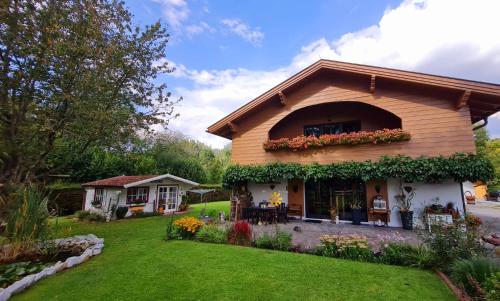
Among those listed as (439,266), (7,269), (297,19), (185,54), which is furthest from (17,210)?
(297,19)

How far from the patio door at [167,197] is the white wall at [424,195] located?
50.1 ft

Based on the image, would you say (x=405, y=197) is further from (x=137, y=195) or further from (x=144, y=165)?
(x=144, y=165)

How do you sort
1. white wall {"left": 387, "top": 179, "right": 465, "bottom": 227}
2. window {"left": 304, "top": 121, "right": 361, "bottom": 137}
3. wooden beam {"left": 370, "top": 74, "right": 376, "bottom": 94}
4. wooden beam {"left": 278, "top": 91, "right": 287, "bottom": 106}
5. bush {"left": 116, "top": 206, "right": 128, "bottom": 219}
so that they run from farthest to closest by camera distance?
bush {"left": 116, "top": 206, "right": 128, "bottom": 219}, window {"left": 304, "top": 121, "right": 361, "bottom": 137}, wooden beam {"left": 278, "top": 91, "right": 287, "bottom": 106}, wooden beam {"left": 370, "top": 74, "right": 376, "bottom": 94}, white wall {"left": 387, "top": 179, "right": 465, "bottom": 227}

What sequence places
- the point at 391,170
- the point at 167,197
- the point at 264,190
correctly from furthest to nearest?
the point at 167,197 < the point at 264,190 < the point at 391,170

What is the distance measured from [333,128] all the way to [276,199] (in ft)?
15.0

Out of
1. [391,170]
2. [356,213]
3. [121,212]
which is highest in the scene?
[391,170]

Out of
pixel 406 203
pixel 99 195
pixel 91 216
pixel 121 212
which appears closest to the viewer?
pixel 406 203

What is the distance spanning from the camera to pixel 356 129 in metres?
11.0

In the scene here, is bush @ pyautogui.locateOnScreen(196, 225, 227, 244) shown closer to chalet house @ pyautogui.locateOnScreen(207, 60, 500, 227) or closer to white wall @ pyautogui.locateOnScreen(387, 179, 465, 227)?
chalet house @ pyautogui.locateOnScreen(207, 60, 500, 227)

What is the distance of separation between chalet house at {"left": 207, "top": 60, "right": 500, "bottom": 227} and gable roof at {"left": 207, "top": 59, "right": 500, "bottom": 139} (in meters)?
0.03

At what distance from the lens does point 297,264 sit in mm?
5078

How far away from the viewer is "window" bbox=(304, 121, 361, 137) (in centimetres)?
1101

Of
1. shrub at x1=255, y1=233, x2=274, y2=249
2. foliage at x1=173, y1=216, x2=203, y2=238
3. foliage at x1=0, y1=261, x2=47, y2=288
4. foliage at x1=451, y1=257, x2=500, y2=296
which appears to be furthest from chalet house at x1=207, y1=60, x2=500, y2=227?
foliage at x1=0, y1=261, x2=47, y2=288

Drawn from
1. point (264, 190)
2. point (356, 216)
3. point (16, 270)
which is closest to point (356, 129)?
point (356, 216)
